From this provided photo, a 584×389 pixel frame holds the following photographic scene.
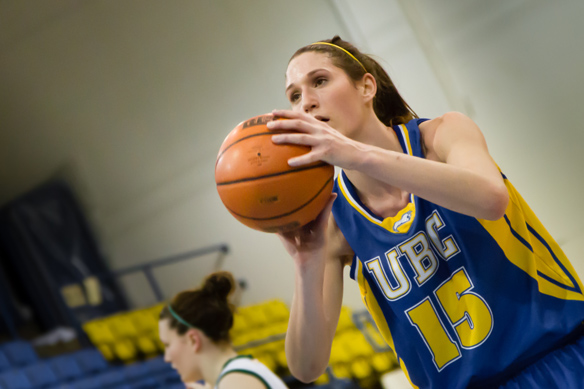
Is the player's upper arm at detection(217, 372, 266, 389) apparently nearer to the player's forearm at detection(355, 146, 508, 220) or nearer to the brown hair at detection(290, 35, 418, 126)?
the brown hair at detection(290, 35, 418, 126)

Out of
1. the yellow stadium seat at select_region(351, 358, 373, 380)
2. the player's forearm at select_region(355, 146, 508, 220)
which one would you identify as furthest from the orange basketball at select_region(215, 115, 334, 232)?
the yellow stadium seat at select_region(351, 358, 373, 380)

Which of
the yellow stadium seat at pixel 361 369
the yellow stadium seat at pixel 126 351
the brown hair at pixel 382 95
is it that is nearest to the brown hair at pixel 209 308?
the brown hair at pixel 382 95

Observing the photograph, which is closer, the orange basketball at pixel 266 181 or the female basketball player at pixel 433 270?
the orange basketball at pixel 266 181

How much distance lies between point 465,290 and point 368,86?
2.03 ft

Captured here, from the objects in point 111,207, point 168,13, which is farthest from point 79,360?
point 168,13

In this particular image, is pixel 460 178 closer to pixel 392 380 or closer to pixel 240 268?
pixel 392 380

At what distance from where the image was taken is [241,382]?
201 centimetres

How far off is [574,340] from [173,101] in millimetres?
5961

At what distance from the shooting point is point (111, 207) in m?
7.43

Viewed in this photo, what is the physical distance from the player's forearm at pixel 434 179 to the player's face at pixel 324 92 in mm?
299

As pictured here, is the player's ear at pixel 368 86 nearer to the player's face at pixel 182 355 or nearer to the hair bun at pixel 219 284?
the hair bun at pixel 219 284

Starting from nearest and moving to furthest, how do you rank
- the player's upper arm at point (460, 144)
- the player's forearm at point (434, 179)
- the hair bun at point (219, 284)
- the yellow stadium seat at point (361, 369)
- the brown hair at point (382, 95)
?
1. the player's forearm at point (434, 179)
2. the player's upper arm at point (460, 144)
3. the brown hair at point (382, 95)
4. the hair bun at point (219, 284)
5. the yellow stadium seat at point (361, 369)

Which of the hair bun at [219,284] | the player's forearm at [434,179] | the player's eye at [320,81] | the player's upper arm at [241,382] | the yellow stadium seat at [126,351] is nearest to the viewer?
the player's forearm at [434,179]

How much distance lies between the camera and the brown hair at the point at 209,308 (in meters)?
2.44
